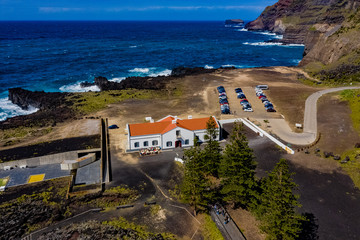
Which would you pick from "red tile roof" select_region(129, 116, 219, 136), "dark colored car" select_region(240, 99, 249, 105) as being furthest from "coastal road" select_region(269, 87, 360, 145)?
"red tile roof" select_region(129, 116, 219, 136)

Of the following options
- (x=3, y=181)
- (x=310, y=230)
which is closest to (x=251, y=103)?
(x=310, y=230)

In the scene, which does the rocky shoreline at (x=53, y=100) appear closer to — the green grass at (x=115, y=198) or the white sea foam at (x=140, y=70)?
the white sea foam at (x=140, y=70)

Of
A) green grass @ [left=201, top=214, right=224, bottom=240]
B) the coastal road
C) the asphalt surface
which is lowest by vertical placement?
green grass @ [left=201, top=214, right=224, bottom=240]

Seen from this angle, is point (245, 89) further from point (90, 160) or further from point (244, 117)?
point (90, 160)

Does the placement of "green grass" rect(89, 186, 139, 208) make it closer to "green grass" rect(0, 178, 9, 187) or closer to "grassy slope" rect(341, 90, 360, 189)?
"green grass" rect(0, 178, 9, 187)

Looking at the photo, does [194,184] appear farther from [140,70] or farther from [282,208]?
[140,70]

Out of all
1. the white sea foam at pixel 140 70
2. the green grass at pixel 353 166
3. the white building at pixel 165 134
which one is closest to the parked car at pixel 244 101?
the white building at pixel 165 134
